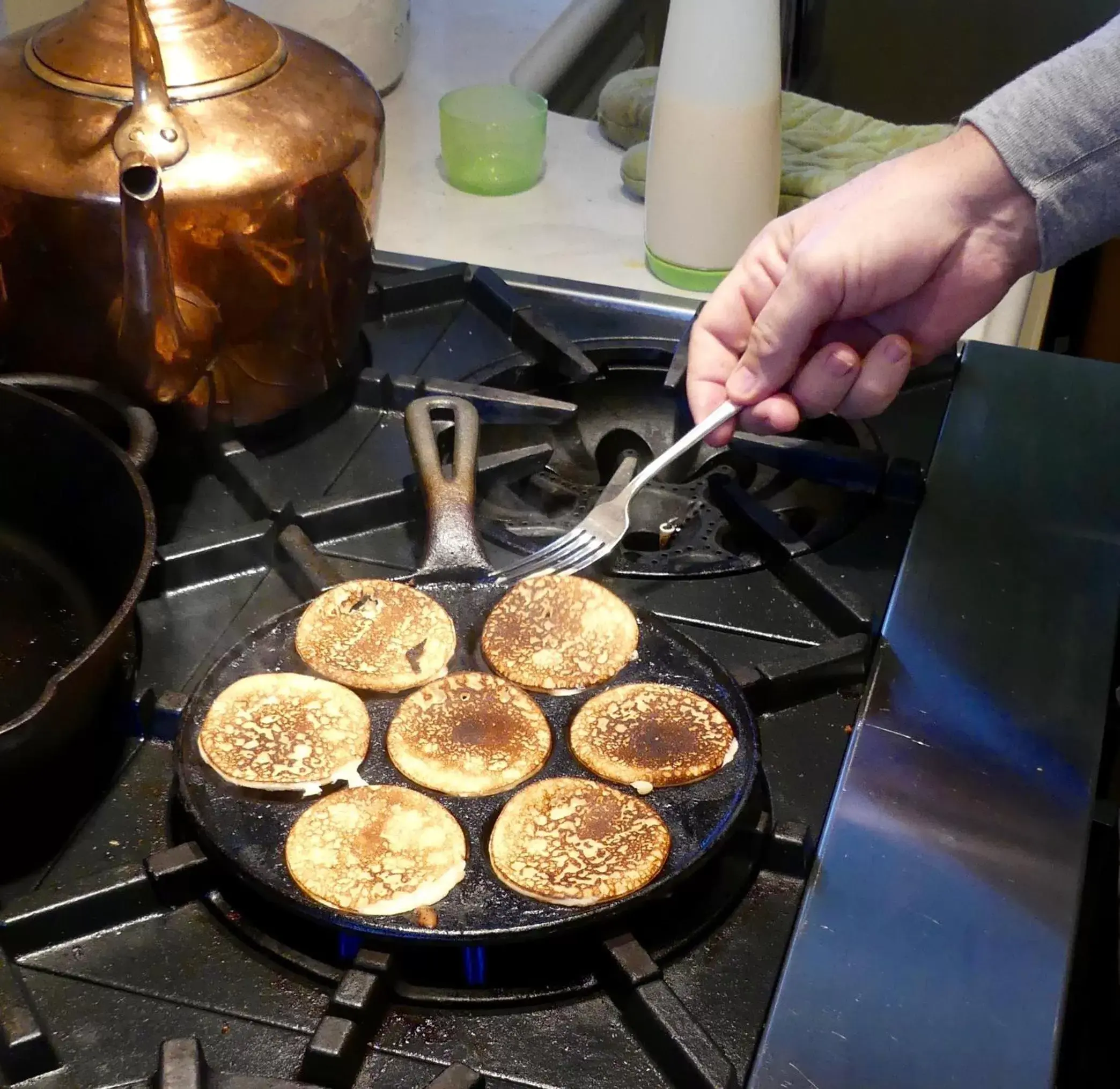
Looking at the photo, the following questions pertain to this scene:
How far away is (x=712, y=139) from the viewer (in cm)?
106

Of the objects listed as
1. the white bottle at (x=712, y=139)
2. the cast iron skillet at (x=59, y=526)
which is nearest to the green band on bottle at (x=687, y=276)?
the white bottle at (x=712, y=139)

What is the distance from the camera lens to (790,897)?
2.00ft

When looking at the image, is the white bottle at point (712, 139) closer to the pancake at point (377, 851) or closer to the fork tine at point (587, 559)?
the fork tine at point (587, 559)

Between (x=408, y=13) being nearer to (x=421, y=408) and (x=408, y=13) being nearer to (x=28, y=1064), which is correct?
(x=421, y=408)

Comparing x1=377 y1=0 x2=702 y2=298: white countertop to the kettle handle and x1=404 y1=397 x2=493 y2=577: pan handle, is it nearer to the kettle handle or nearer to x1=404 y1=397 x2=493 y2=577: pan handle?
x1=404 y1=397 x2=493 y2=577: pan handle

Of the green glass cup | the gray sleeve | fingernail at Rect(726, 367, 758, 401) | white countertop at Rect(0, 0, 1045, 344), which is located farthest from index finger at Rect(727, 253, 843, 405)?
the green glass cup

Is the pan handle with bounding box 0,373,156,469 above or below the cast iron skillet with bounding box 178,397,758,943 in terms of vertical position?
above

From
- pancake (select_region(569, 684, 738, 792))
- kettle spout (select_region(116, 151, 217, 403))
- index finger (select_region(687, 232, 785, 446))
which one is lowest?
pancake (select_region(569, 684, 738, 792))

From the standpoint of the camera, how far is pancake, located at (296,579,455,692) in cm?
69

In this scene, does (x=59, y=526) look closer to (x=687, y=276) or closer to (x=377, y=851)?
(x=377, y=851)

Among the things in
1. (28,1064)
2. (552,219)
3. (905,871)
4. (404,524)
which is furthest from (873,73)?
(28,1064)

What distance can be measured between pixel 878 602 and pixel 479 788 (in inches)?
12.4

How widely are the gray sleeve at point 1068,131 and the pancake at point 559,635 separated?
1.32ft

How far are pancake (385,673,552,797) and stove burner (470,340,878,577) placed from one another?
0.16 metres
